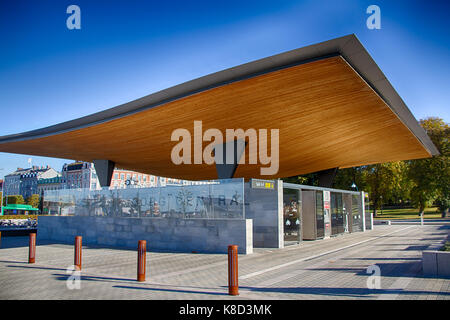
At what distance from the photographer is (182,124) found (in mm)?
17453

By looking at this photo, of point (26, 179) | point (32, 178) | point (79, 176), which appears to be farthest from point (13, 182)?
point (79, 176)

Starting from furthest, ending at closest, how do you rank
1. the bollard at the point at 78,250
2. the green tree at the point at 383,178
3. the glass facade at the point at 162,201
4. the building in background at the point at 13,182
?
1. the building in background at the point at 13,182
2. the green tree at the point at 383,178
3. the glass facade at the point at 162,201
4. the bollard at the point at 78,250

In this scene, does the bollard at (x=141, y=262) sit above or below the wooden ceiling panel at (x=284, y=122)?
below

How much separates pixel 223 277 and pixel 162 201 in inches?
303

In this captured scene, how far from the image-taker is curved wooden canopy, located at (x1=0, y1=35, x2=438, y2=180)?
11112 millimetres

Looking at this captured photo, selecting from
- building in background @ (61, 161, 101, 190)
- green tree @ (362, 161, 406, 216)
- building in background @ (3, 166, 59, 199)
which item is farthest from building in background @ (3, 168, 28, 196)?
green tree @ (362, 161, 406, 216)

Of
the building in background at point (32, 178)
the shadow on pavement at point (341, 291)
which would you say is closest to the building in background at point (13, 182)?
the building in background at point (32, 178)

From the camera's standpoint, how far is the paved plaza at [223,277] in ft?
22.3

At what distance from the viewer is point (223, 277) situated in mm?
8641

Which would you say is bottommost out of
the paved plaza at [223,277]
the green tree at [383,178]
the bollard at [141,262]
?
the paved plaza at [223,277]

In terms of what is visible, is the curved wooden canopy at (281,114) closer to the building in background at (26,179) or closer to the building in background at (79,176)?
the building in background at (79,176)

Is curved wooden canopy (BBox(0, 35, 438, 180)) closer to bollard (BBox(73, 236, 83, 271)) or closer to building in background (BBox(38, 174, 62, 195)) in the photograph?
bollard (BBox(73, 236, 83, 271))

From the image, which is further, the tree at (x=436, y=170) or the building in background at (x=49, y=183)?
the building in background at (x=49, y=183)

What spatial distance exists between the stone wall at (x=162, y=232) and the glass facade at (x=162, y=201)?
1.10 feet
